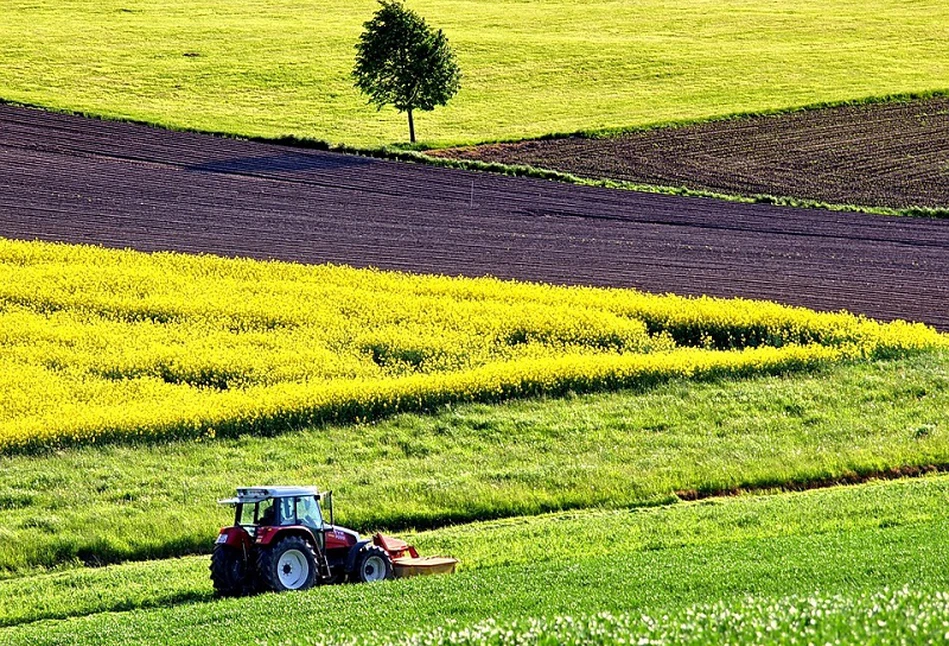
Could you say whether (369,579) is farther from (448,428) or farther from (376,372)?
(376,372)

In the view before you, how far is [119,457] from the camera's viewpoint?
971 inches

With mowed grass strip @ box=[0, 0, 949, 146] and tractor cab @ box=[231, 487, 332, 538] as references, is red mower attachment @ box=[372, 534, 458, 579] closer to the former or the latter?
tractor cab @ box=[231, 487, 332, 538]

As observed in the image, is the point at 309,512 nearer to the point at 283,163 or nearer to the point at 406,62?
the point at 283,163

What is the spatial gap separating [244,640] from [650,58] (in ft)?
203

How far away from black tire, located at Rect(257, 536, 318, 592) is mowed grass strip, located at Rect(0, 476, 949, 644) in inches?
17.8

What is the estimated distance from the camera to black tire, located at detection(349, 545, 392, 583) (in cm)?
1834

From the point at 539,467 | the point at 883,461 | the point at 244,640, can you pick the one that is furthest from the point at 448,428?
the point at 244,640

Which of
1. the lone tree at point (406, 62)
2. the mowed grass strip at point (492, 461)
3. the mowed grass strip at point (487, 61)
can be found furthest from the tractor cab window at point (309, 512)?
the lone tree at point (406, 62)

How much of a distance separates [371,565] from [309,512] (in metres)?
1.05

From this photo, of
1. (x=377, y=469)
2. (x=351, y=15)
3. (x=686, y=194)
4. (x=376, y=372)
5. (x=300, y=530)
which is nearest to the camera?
(x=300, y=530)

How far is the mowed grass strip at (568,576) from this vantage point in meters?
15.4

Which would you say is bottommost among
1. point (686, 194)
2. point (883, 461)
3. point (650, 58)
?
point (883, 461)

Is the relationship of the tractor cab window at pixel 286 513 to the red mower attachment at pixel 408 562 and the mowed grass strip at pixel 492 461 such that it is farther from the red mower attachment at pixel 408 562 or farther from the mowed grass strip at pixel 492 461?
the mowed grass strip at pixel 492 461

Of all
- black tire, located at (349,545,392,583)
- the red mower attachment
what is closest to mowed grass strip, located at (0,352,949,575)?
the red mower attachment
